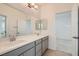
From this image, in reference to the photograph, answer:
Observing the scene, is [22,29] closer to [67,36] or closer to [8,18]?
[8,18]

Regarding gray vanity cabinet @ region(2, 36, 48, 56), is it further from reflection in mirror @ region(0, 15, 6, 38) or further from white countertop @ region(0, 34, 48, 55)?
reflection in mirror @ region(0, 15, 6, 38)

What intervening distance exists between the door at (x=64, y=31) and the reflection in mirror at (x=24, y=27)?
771 millimetres

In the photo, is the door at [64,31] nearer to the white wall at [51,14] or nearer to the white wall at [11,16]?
the white wall at [51,14]

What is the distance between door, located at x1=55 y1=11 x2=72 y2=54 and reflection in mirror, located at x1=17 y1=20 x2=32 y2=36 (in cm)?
77

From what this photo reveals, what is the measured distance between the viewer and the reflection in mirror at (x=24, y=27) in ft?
7.04

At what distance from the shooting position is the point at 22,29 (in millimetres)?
2225

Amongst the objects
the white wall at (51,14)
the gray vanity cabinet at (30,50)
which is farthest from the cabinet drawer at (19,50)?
the white wall at (51,14)

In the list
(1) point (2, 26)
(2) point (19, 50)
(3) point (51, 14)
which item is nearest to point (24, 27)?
(1) point (2, 26)

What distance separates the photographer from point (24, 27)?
2.25 m

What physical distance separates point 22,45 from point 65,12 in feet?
3.16

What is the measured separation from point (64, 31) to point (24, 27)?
0.95m

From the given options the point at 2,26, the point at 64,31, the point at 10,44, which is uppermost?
the point at 2,26

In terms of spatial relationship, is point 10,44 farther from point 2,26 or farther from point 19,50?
point 2,26

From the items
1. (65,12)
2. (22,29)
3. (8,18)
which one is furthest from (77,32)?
(8,18)
